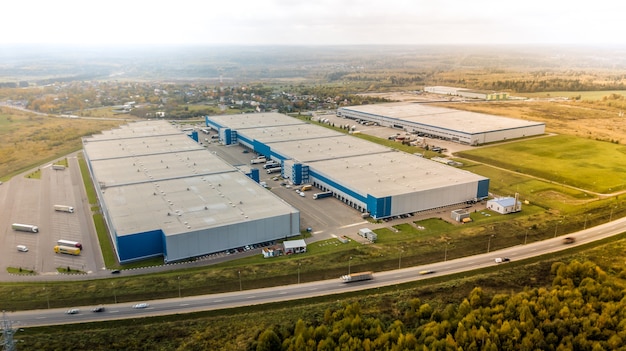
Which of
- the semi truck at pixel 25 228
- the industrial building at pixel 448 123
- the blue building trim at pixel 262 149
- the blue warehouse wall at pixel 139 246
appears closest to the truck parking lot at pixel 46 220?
the semi truck at pixel 25 228

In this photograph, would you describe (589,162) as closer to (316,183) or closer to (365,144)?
(365,144)

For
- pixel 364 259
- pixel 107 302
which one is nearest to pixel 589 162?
pixel 364 259

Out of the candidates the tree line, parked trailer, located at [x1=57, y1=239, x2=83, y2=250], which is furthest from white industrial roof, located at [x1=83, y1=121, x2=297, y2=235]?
the tree line

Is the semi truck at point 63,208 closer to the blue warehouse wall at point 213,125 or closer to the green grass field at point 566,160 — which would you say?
the blue warehouse wall at point 213,125

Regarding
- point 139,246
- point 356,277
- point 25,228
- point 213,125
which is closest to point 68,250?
point 139,246

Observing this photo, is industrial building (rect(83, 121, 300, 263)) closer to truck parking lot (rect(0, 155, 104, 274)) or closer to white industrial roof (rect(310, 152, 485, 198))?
truck parking lot (rect(0, 155, 104, 274))

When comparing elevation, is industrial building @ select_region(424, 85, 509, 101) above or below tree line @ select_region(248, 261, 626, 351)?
above

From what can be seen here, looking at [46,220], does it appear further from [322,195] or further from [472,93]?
[472,93]
